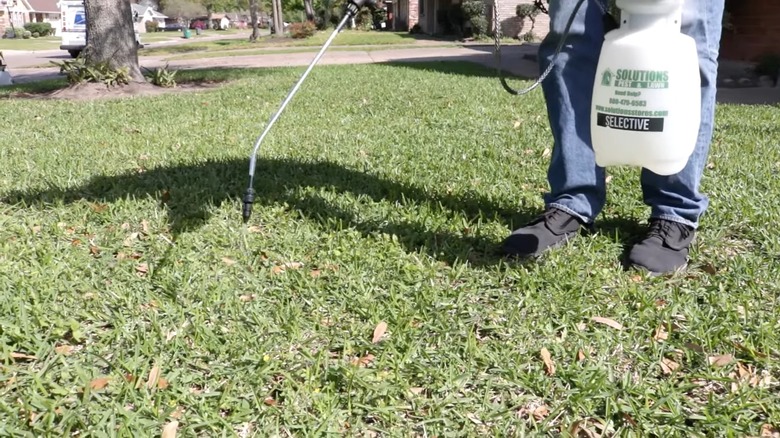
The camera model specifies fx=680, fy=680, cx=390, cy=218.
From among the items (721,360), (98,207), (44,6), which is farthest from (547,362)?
(44,6)

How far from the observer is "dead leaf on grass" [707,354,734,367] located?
1762 mm

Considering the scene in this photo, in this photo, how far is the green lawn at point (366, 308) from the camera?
1.62 m

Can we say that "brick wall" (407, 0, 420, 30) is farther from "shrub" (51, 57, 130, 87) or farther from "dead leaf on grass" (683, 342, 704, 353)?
"dead leaf on grass" (683, 342, 704, 353)

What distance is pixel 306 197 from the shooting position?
323 centimetres

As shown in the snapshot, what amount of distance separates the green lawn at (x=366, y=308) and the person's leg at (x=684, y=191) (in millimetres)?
95

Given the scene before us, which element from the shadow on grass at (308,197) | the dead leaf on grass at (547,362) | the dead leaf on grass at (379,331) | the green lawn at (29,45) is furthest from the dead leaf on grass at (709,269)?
the green lawn at (29,45)

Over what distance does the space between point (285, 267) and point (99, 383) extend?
838 mm

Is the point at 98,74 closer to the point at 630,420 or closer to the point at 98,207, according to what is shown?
the point at 98,207

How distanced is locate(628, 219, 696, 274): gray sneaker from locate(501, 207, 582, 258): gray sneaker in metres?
0.24

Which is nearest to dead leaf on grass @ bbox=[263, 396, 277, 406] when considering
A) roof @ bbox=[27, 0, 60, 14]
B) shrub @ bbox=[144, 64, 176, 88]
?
shrub @ bbox=[144, 64, 176, 88]

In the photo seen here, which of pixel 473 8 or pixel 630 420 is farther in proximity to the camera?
pixel 473 8

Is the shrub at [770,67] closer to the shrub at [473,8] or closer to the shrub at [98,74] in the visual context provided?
the shrub at [98,74]

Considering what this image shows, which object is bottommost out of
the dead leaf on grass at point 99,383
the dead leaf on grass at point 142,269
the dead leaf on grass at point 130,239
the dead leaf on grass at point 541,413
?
the dead leaf on grass at point 541,413

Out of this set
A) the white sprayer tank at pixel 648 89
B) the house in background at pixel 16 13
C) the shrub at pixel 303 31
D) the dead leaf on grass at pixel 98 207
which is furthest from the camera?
the house in background at pixel 16 13
